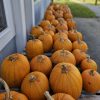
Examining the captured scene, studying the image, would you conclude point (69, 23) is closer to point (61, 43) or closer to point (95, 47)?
point (95, 47)

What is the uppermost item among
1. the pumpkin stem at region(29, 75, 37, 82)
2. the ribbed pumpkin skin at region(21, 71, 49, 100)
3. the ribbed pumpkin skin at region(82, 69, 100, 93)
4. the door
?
the door

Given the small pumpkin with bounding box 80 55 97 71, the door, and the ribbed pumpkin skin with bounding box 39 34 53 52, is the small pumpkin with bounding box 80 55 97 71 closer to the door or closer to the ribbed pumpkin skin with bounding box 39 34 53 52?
the ribbed pumpkin skin with bounding box 39 34 53 52

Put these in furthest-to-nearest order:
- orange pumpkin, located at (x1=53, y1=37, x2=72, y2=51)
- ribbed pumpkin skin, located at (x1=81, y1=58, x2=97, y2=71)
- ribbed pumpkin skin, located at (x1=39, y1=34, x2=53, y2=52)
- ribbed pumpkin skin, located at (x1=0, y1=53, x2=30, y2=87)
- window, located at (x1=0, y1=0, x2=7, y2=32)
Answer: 1. ribbed pumpkin skin, located at (x1=39, y1=34, x2=53, y2=52)
2. orange pumpkin, located at (x1=53, y1=37, x2=72, y2=51)
3. window, located at (x1=0, y1=0, x2=7, y2=32)
4. ribbed pumpkin skin, located at (x1=81, y1=58, x2=97, y2=71)
5. ribbed pumpkin skin, located at (x1=0, y1=53, x2=30, y2=87)

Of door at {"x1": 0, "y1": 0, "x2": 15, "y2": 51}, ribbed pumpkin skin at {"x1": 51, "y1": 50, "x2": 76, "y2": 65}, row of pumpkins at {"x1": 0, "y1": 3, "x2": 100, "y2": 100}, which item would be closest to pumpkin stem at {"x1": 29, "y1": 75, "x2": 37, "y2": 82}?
row of pumpkins at {"x1": 0, "y1": 3, "x2": 100, "y2": 100}

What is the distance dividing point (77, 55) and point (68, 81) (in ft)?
2.00

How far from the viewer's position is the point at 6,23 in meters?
2.05

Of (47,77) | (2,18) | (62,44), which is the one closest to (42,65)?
(47,77)

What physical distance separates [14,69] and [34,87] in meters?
0.24

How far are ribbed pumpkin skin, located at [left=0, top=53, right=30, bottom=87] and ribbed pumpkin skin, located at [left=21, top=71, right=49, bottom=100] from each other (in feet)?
0.43

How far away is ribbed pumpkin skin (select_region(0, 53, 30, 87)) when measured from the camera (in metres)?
1.48

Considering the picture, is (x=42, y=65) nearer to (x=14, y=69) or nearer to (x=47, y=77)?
(x=47, y=77)

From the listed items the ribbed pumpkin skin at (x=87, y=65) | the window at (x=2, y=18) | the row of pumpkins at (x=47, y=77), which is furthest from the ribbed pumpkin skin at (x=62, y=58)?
the window at (x=2, y=18)

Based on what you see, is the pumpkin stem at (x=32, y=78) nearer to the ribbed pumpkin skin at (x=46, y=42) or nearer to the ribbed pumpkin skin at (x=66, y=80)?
the ribbed pumpkin skin at (x=66, y=80)

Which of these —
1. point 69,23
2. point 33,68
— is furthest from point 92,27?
point 33,68
